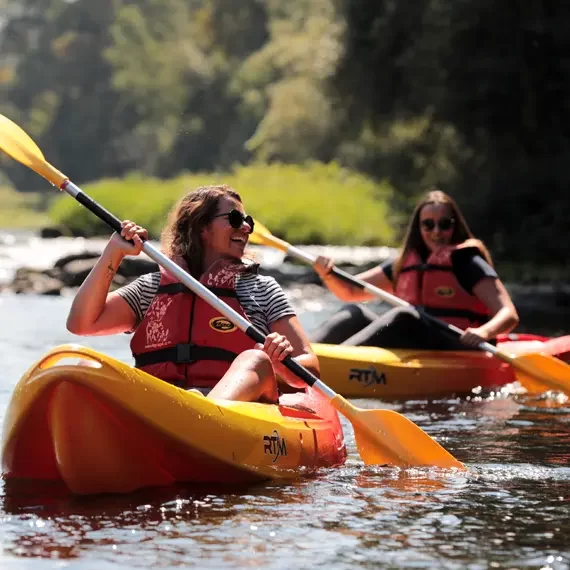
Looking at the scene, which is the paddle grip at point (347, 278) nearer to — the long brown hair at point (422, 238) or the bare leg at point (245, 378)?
the long brown hair at point (422, 238)

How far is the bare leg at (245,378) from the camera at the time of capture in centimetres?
447

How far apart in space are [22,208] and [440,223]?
55.8m

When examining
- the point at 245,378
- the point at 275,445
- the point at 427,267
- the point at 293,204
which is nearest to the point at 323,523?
the point at 275,445

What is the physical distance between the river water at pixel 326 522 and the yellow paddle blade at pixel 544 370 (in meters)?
1.91

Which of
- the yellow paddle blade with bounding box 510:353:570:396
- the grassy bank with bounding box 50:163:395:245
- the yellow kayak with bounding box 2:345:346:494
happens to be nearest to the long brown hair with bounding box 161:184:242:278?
the yellow kayak with bounding box 2:345:346:494

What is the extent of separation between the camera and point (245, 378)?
178 inches

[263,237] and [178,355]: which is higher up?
[263,237]

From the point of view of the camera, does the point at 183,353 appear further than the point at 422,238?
No

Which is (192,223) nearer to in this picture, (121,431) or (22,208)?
(121,431)

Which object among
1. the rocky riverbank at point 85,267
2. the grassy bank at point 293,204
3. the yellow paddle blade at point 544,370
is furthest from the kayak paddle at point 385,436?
the grassy bank at point 293,204

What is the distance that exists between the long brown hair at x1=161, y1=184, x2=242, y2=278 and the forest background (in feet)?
9.33

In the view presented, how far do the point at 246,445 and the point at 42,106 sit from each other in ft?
214

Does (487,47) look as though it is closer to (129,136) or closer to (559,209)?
(559,209)

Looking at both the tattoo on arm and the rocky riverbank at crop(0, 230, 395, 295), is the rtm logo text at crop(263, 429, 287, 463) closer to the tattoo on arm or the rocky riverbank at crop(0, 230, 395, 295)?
the tattoo on arm
